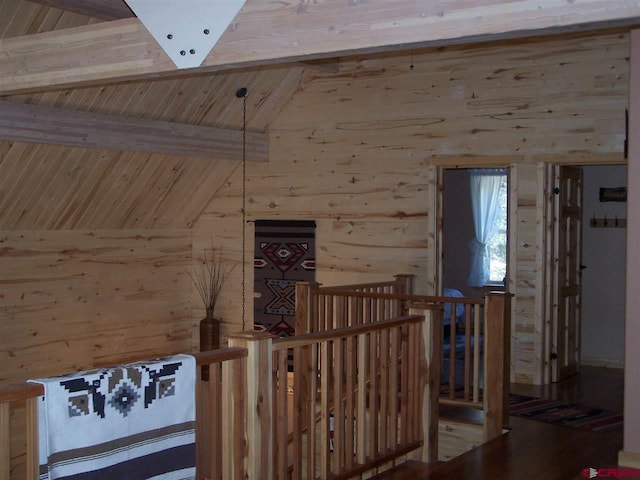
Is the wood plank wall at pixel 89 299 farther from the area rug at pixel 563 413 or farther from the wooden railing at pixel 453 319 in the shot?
the area rug at pixel 563 413

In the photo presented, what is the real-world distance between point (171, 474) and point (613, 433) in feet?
11.0

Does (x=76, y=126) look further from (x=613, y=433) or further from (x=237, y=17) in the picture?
(x=613, y=433)

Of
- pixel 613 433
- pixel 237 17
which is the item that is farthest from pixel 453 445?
pixel 237 17

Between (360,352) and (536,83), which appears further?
(536,83)

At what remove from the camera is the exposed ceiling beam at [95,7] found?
16.1ft

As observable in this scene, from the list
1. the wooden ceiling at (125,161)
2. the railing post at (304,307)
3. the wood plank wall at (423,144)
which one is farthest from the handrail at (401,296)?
the wooden ceiling at (125,161)

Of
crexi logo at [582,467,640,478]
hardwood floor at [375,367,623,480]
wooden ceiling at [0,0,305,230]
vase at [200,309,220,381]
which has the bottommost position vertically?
hardwood floor at [375,367,623,480]

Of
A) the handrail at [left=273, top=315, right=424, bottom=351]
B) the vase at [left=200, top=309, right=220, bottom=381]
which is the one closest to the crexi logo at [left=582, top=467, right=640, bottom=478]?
the handrail at [left=273, top=315, right=424, bottom=351]

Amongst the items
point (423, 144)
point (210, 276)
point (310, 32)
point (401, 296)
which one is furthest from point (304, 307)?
point (310, 32)

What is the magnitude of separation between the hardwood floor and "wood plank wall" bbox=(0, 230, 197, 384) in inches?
163

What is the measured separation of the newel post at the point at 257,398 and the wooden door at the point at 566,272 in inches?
156

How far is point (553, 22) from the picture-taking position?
9.22 feet

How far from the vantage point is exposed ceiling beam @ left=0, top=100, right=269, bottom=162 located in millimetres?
6086

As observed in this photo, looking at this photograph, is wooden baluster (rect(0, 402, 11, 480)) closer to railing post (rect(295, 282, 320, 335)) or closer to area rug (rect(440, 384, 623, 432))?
railing post (rect(295, 282, 320, 335))
